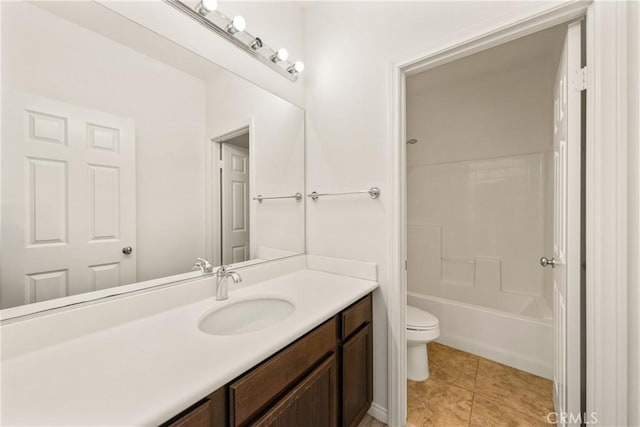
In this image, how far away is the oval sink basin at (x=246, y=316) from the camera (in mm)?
1080

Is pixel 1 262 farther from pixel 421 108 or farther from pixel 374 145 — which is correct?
pixel 421 108

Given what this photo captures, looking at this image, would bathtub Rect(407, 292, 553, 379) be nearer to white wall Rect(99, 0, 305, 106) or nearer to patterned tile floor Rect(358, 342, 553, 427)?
patterned tile floor Rect(358, 342, 553, 427)

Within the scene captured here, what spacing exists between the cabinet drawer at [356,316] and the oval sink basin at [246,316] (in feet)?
0.81

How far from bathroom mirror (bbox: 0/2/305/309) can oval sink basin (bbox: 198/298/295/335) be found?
231 millimetres

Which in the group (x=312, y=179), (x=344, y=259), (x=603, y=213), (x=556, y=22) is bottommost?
(x=344, y=259)

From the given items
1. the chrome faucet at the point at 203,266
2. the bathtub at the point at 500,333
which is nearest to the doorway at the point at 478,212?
the bathtub at the point at 500,333

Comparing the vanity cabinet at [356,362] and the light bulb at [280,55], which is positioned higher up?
the light bulb at [280,55]

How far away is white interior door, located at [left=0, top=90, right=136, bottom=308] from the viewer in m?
0.76

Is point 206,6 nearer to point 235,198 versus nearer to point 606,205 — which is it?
point 235,198

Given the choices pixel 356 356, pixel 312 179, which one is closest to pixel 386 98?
pixel 312 179

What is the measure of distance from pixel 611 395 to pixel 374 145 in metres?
1.37

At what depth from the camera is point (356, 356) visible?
1.26m

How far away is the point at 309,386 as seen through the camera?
94 cm

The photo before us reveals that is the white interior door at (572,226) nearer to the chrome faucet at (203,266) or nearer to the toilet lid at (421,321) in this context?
the toilet lid at (421,321)
